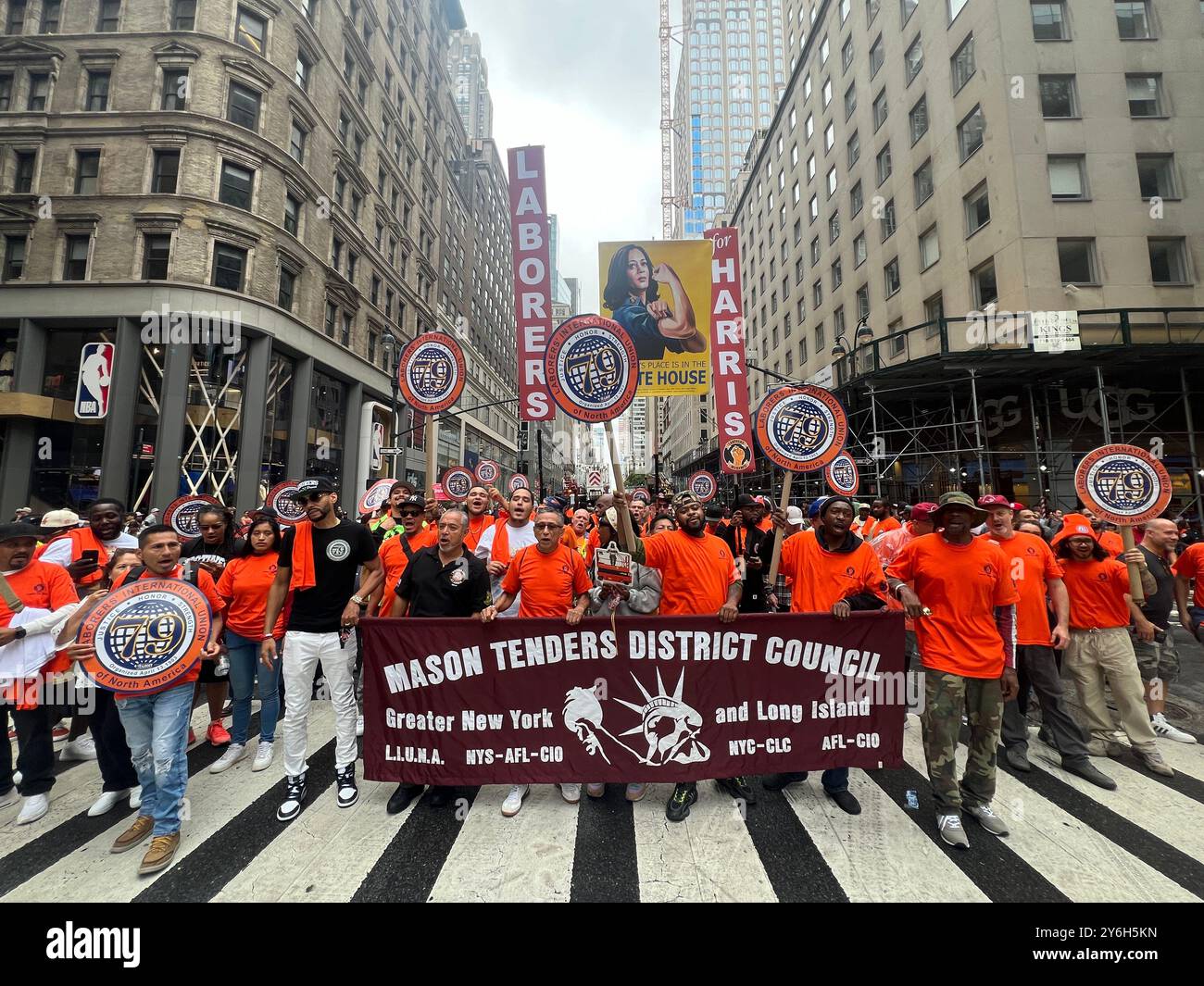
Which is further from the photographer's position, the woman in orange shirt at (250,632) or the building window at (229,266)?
the building window at (229,266)

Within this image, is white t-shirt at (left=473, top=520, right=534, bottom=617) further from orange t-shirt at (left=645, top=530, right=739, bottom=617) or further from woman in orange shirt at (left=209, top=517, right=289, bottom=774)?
woman in orange shirt at (left=209, top=517, right=289, bottom=774)

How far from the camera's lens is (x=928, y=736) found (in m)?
3.68

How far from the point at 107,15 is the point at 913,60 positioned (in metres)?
31.8

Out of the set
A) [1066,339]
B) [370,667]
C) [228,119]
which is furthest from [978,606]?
[228,119]

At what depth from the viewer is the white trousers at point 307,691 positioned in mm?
3893

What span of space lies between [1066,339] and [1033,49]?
10890 millimetres

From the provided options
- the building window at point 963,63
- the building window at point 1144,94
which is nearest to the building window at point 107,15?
the building window at point 963,63

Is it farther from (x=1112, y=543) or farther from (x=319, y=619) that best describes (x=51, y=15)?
(x=1112, y=543)

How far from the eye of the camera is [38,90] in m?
19.2

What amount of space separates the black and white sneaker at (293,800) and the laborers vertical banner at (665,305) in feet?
30.0

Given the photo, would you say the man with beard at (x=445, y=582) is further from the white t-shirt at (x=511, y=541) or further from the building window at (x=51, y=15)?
the building window at (x=51, y=15)

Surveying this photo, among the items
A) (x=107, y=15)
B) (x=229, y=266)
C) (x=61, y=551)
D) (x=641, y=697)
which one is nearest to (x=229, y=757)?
(x=61, y=551)
